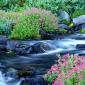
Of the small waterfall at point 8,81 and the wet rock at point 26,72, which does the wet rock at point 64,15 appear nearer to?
the wet rock at point 26,72

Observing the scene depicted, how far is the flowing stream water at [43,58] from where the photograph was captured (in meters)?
10.9

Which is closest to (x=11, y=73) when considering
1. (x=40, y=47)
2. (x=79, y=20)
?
(x=40, y=47)

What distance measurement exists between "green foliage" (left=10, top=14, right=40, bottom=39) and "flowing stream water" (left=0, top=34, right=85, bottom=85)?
103 cm

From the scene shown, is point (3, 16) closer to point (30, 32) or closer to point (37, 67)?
point (30, 32)

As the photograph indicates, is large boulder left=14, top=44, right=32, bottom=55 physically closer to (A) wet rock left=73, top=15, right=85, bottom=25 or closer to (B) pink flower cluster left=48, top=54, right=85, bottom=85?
(B) pink flower cluster left=48, top=54, right=85, bottom=85

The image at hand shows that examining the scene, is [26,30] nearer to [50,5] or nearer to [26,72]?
[50,5]

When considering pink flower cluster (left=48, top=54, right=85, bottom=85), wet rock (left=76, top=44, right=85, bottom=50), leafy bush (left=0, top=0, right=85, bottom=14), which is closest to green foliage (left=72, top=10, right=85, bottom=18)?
leafy bush (left=0, top=0, right=85, bottom=14)

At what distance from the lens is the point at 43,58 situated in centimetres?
1374

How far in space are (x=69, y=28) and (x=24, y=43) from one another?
462cm

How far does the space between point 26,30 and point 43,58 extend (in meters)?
4.06

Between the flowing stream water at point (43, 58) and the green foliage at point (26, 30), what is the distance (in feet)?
3.38

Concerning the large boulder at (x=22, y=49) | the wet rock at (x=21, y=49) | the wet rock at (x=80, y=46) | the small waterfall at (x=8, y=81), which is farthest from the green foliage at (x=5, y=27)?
the small waterfall at (x=8, y=81)

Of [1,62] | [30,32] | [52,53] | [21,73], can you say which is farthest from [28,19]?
[21,73]

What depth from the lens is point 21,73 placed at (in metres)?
10.9
